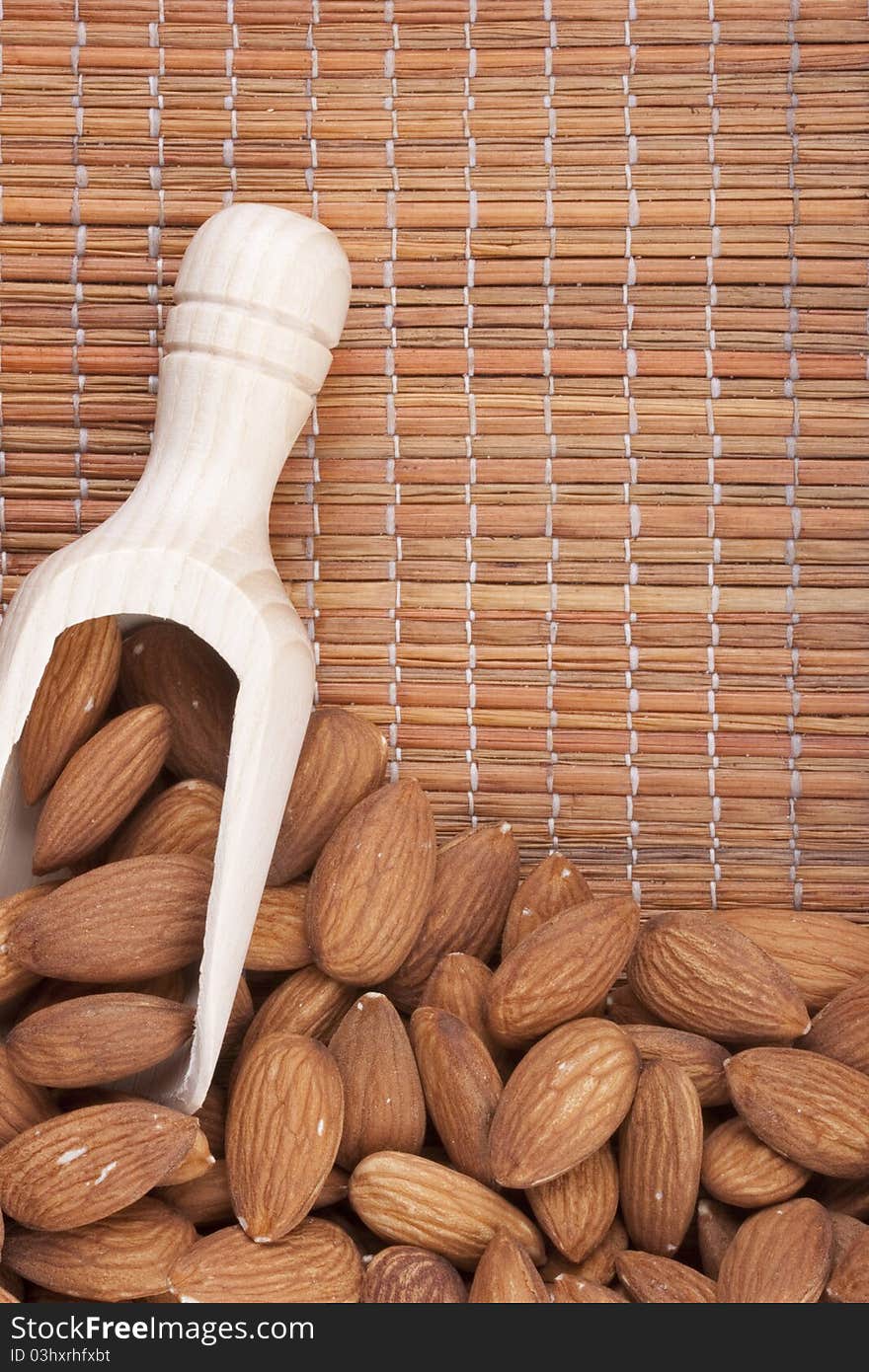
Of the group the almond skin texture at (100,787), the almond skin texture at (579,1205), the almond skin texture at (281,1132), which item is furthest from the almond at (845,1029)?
the almond skin texture at (100,787)

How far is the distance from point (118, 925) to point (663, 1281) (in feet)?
0.83

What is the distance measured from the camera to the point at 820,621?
0.63 m

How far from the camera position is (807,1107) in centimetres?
50

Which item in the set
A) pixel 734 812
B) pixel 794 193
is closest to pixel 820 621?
pixel 734 812

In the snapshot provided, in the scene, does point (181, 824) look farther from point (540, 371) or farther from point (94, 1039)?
point (540, 371)

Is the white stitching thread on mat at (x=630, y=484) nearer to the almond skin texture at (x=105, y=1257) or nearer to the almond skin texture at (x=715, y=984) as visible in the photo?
the almond skin texture at (x=715, y=984)

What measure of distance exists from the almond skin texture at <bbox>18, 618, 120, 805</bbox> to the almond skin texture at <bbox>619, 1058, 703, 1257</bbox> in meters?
0.28

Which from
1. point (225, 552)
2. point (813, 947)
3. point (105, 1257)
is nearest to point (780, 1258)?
point (813, 947)

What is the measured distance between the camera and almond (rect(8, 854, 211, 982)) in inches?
19.7

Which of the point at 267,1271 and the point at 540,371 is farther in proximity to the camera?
the point at 540,371

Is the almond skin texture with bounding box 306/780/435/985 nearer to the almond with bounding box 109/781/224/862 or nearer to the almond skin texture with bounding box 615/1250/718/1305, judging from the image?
the almond with bounding box 109/781/224/862

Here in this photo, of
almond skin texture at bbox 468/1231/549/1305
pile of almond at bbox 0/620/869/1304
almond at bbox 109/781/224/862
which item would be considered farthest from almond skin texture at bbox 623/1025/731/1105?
almond at bbox 109/781/224/862

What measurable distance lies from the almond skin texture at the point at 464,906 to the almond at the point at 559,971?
0.04 meters

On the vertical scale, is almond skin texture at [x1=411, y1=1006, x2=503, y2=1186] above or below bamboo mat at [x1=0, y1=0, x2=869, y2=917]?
below
